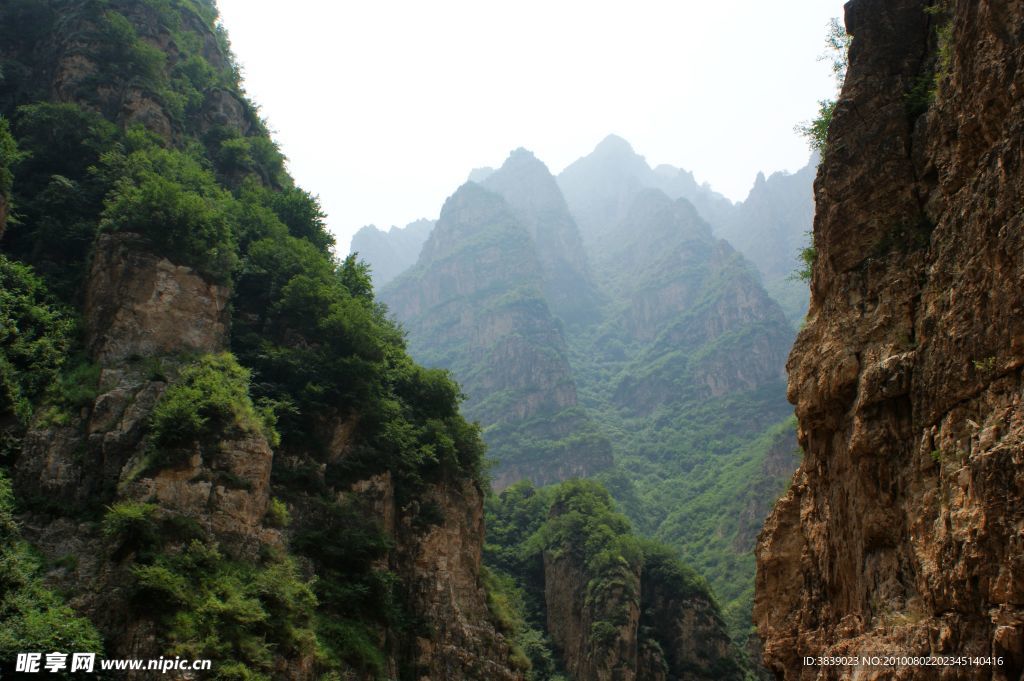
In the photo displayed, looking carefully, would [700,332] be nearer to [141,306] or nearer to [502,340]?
[502,340]

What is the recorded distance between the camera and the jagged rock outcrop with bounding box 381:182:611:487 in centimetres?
12712

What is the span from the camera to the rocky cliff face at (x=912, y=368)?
10.4 m

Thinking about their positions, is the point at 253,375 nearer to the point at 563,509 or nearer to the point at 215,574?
the point at 215,574

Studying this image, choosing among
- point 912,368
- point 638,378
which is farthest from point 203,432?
point 638,378

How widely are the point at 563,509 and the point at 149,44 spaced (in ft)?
156

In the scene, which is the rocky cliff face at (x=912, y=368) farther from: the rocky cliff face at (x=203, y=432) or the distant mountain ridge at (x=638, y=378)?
the distant mountain ridge at (x=638, y=378)

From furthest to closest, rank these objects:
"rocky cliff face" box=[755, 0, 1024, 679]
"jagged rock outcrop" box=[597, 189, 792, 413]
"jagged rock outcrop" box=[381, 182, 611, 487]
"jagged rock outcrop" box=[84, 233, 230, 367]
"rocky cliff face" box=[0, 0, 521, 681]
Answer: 1. "jagged rock outcrop" box=[597, 189, 792, 413]
2. "jagged rock outcrop" box=[381, 182, 611, 487]
3. "jagged rock outcrop" box=[84, 233, 230, 367]
4. "rocky cliff face" box=[0, 0, 521, 681]
5. "rocky cliff face" box=[755, 0, 1024, 679]

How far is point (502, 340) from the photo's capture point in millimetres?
153125

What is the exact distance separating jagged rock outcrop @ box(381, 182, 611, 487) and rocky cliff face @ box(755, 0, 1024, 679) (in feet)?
347

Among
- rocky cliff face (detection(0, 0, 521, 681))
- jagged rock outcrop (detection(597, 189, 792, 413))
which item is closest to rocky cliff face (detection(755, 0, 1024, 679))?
rocky cliff face (detection(0, 0, 521, 681))

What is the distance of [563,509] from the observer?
64.8m

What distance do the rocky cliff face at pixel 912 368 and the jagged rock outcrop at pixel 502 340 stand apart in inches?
4161

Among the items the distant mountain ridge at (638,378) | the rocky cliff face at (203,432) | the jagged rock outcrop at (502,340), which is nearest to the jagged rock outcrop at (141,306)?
the rocky cliff face at (203,432)

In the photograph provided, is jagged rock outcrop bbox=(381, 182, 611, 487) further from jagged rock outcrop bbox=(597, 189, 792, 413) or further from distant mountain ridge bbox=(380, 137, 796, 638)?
jagged rock outcrop bbox=(597, 189, 792, 413)
